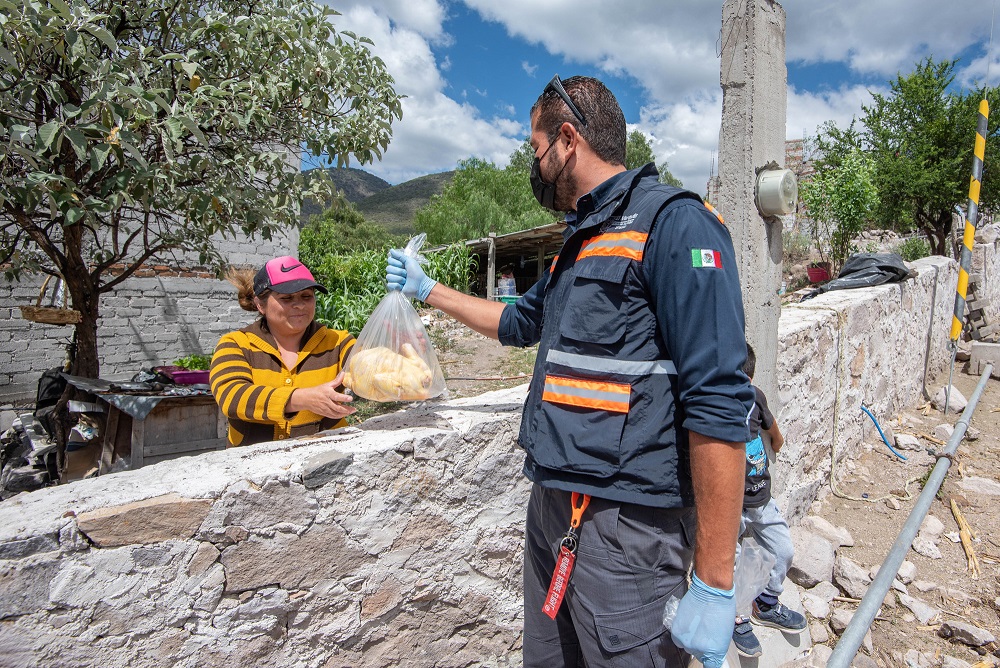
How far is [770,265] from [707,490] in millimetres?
1703

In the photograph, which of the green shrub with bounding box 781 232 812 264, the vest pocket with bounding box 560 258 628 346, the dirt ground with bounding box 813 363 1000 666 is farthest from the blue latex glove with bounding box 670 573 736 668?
the green shrub with bounding box 781 232 812 264

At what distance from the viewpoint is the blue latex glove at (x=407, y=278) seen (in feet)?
6.34

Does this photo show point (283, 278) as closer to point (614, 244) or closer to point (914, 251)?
point (614, 244)

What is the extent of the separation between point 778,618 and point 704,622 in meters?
1.67

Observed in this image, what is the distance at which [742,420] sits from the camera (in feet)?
3.71

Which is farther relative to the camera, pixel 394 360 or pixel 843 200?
pixel 843 200

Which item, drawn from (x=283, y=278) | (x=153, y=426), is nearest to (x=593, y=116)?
(x=283, y=278)

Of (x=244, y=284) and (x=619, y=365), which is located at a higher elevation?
(x=244, y=284)

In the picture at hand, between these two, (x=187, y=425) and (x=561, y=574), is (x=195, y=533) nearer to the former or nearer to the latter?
(x=561, y=574)

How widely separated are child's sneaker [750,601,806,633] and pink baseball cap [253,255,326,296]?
241 cm

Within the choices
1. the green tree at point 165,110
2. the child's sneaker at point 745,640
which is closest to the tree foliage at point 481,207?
the green tree at point 165,110

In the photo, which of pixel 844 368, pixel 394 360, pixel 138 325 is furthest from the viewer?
pixel 138 325

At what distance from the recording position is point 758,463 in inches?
88.0

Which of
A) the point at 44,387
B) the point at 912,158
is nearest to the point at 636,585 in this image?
the point at 44,387
